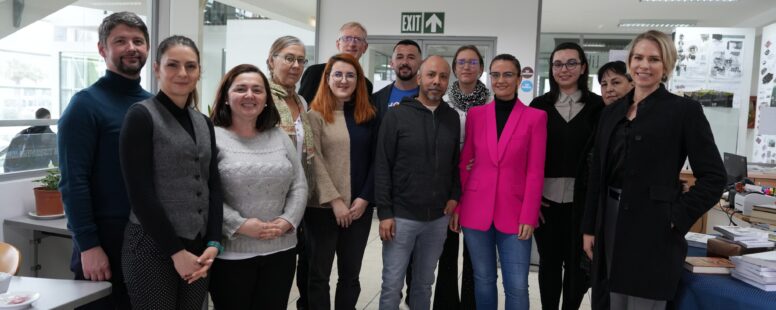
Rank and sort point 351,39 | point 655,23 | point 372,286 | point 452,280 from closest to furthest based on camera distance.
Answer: point 452,280 < point 351,39 < point 372,286 < point 655,23

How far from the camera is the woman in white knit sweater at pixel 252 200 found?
2.04 metres

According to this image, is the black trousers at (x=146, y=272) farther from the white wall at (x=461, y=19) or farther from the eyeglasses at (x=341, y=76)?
the white wall at (x=461, y=19)

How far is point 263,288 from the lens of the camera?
2125mm

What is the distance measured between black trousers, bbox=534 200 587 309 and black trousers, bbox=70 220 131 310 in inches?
79.5

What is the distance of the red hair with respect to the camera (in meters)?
2.63

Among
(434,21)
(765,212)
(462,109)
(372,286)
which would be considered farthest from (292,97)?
(434,21)

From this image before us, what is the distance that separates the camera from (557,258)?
9.28 ft

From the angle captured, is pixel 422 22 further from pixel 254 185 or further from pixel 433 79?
pixel 254 185

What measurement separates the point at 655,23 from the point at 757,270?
342 inches

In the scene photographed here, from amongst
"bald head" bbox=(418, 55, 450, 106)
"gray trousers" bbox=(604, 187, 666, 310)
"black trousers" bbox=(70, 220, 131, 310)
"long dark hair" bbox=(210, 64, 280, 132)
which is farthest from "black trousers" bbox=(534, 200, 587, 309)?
"black trousers" bbox=(70, 220, 131, 310)

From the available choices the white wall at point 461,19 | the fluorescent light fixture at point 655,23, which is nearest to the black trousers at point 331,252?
the white wall at point 461,19

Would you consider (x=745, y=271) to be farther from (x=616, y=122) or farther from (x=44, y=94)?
(x=44, y=94)

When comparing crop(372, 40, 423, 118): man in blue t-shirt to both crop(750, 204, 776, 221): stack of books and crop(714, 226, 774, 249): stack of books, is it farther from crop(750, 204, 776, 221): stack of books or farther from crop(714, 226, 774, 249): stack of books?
crop(750, 204, 776, 221): stack of books

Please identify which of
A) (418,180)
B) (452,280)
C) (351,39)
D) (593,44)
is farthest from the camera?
(593,44)
